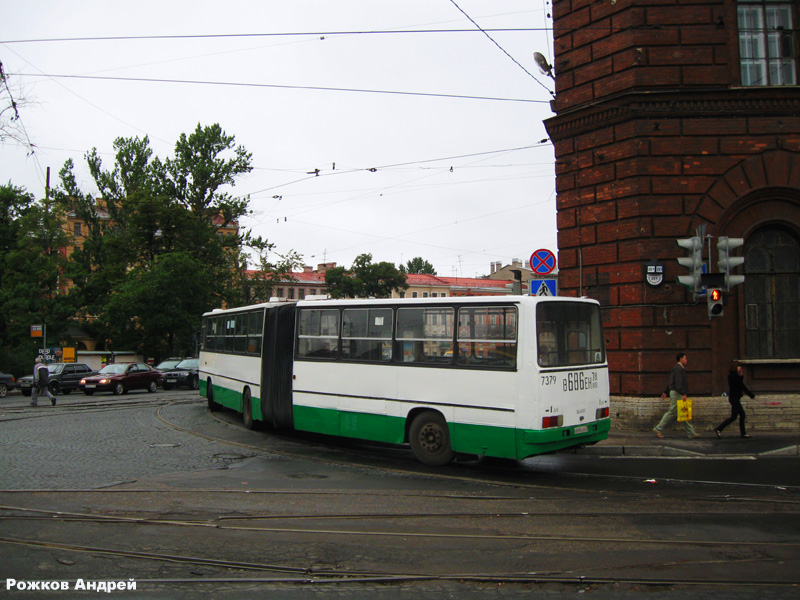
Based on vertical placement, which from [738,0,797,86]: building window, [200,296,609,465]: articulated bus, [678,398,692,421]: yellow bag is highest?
[738,0,797,86]: building window

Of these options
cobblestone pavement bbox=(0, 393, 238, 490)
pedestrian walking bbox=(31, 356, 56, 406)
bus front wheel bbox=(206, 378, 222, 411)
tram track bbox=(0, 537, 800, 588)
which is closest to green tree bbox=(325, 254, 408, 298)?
pedestrian walking bbox=(31, 356, 56, 406)

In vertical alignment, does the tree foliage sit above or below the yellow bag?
above

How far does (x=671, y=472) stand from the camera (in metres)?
10.5

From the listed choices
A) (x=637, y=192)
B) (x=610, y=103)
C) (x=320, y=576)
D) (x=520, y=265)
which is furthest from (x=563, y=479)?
(x=520, y=265)

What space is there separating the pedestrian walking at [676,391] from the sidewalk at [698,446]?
225mm

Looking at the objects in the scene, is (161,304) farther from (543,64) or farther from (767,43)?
(767,43)

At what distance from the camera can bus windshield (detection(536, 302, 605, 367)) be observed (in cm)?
993

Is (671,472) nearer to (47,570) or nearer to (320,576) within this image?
(320,576)

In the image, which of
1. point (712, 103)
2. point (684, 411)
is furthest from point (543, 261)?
point (712, 103)

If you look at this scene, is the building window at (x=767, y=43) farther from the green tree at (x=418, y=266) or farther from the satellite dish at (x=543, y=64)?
the green tree at (x=418, y=266)

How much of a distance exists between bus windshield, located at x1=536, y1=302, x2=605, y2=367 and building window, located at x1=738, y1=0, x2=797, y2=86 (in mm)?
7991

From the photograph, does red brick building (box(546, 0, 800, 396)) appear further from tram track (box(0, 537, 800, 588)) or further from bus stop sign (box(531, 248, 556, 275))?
tram track (box(0, 537, 800, 588))

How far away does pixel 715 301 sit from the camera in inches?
517

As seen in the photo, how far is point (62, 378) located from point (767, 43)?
32.1 metres
